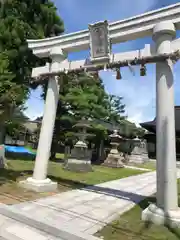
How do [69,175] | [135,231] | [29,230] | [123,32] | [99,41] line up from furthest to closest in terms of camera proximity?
[69,175] < [99,41] < [123,32] < [135,231] < [29,230]

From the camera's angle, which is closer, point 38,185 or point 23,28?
point 38,185

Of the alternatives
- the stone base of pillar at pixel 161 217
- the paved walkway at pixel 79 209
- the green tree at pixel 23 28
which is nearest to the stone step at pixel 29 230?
the paved walkway at pixel 79 209

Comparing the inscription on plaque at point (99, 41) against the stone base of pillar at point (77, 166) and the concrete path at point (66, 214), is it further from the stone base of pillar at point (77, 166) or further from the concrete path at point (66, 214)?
the stone base of pillar at point (77, 166)

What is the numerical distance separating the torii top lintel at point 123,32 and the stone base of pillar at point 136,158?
58.4ft

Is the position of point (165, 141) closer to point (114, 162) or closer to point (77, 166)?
point (77, 166)

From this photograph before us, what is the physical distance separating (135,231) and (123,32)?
4.98 meters

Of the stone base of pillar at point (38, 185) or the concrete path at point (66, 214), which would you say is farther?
A: the stone base of pillar at point (38, 185)

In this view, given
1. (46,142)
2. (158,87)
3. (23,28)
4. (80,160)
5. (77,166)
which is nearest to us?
(158,87)

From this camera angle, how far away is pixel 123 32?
5996mm

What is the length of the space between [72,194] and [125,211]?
1.84 meters

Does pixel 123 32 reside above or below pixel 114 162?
above

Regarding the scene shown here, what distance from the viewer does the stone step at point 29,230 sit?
3.61 metres

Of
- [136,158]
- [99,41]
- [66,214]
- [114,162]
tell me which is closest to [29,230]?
[66,214]

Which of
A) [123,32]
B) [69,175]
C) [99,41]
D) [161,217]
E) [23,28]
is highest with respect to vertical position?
[23,28]
